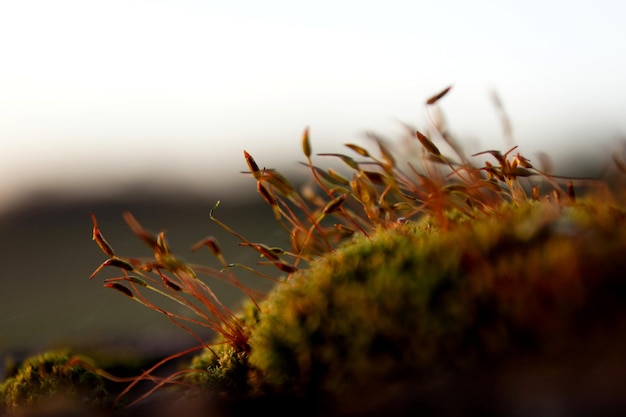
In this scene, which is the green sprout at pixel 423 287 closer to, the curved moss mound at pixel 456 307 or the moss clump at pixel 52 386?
the curved moss mound at pixel 456 307

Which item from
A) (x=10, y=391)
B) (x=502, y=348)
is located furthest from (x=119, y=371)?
(x=502, y=348)

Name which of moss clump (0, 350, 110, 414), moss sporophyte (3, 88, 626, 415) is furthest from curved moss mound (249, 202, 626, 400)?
moss clump (0, 350, 110, 414)

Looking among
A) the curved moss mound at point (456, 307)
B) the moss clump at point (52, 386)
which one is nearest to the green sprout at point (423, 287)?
the curved moss mound at point (456, 307)

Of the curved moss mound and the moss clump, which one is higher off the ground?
the curved moss mound

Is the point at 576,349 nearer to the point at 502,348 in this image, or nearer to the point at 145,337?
the point at 502,348

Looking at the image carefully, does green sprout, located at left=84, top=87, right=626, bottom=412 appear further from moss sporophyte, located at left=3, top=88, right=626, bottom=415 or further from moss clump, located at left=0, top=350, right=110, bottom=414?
moss clump, located at left=0, top=350, right=110, bottom=414

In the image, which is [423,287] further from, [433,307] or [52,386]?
[52,386]
